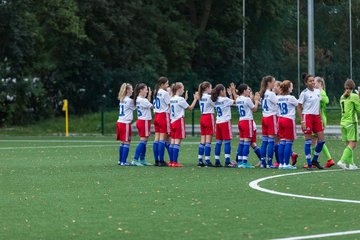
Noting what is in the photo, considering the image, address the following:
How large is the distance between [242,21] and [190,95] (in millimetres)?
12272

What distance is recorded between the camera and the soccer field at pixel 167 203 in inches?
578

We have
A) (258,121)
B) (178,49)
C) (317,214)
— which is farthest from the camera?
(178,49)

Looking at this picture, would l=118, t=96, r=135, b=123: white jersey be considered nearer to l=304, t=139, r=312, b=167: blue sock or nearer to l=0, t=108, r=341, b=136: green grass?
l=304, t=139, r=312, b=167: blue sock

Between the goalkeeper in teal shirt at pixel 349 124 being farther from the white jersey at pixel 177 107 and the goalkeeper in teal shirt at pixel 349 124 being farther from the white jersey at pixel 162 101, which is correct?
the white jersey at pixel 162 101

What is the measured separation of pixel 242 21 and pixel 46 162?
3619cm

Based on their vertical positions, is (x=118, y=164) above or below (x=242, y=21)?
below

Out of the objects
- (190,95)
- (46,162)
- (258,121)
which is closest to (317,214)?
(46,162)

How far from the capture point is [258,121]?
46969mm

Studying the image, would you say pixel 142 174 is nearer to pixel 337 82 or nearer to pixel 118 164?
pixel 118 164

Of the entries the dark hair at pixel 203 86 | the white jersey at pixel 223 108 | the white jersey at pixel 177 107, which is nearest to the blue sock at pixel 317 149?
the white jersey at pixel 223 108

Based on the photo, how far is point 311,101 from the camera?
83.7ft

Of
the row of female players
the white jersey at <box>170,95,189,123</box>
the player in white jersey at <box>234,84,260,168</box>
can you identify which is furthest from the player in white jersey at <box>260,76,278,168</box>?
the white jersey at <box>170,95,189,123</box>

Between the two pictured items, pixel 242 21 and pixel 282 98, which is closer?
pixel 282 98

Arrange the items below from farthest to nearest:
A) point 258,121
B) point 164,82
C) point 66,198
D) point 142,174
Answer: point 258,121 → point 164,82 → point 142,174 → point 66,198
